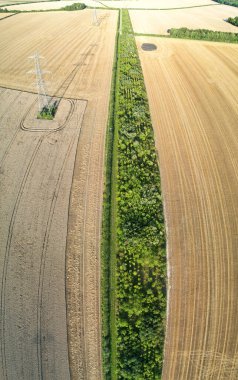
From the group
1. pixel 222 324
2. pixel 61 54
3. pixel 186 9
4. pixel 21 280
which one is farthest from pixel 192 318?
pixel 186 9

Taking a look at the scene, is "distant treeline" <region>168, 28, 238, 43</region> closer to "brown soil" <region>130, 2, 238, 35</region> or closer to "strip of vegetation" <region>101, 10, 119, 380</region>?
"brown soil" <region>130, 2, 238, 35</region>

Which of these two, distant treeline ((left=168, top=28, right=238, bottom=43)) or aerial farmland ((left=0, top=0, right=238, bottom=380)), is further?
distant treeline ((left=168, top=28, right=238, bottom=43))

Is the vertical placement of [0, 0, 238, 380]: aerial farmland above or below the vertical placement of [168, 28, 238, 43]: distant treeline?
below

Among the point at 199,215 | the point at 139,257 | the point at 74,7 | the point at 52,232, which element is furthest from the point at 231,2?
the point at 52,232

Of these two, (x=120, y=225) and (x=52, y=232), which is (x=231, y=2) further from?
(x=52, y=232)

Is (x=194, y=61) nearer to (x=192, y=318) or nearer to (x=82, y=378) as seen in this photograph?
(x=192, y=318)

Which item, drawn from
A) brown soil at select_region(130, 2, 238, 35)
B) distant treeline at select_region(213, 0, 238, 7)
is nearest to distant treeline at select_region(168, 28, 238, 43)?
brown soil at select_region(130, 2, 238, 35)

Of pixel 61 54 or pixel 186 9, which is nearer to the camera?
pixel 61 54
